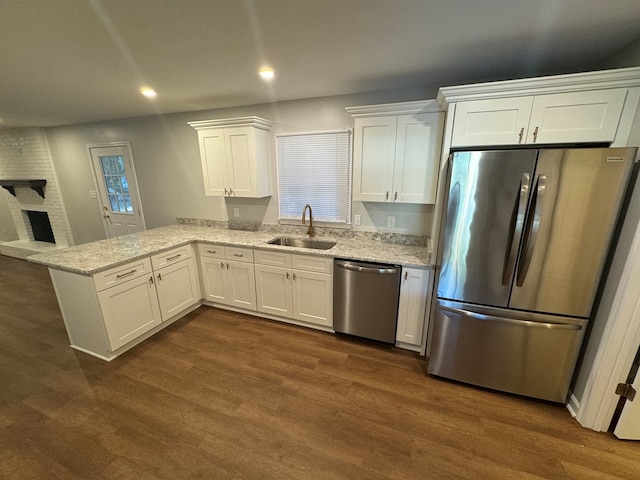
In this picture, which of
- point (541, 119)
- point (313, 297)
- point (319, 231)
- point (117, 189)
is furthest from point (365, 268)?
point (117, 189)

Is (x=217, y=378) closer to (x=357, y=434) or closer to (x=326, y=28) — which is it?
(x=357, y=434)

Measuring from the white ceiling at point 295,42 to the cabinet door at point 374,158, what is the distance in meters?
0.39

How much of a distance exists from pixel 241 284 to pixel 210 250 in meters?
0.56

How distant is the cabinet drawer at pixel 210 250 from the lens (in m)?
2.88

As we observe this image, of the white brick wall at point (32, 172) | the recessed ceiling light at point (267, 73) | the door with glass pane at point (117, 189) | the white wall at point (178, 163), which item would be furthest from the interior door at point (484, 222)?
the white brick wall at point (32, 172)

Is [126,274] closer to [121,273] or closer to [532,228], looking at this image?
[121,273]

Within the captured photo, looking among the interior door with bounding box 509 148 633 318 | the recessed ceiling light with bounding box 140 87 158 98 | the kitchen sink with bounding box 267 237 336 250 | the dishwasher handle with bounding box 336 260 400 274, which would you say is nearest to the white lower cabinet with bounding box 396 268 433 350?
the dishwasher handle with bounding box 336 260 400 274

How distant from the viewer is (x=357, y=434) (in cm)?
162

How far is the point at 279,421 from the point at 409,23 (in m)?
2.62

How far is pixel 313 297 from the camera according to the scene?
2.57 metres

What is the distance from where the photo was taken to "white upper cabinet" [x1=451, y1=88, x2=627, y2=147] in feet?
5.09

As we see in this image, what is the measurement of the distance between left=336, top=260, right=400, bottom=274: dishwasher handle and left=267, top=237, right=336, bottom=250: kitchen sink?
506 mm

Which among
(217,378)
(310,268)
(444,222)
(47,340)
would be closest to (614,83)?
(444,222)

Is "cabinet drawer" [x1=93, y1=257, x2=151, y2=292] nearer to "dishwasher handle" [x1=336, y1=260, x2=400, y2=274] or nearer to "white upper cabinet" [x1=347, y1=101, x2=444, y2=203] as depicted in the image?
"dishwasher handle" [x1=336, y1=260, x2=400, y2=274]
